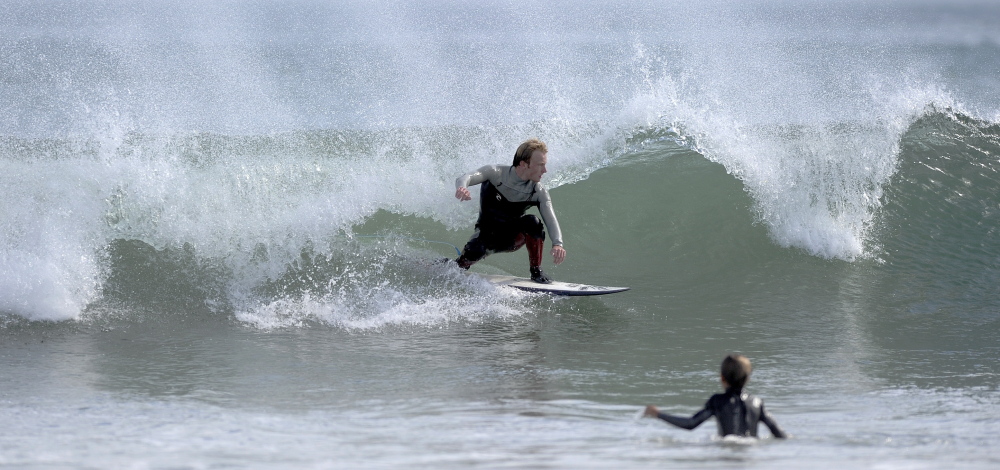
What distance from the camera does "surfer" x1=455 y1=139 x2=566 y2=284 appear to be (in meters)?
6.98

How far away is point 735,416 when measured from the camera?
3.70 m

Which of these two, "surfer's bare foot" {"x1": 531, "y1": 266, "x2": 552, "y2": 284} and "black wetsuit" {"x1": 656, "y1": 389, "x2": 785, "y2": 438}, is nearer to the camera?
"black wetsuit" {"x1": 656, "y1": 389, "x2": 785, "y2": 438}

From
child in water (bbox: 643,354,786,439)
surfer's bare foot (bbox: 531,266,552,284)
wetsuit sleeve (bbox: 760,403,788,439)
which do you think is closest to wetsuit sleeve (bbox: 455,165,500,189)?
surfer's bare foot (bbox: 531,266,552,284)

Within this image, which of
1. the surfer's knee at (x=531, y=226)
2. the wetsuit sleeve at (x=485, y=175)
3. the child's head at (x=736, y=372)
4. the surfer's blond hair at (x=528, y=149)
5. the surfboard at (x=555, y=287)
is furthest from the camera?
the surfboard at (x=555, y=287)

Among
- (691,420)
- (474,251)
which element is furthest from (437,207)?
(691,420)

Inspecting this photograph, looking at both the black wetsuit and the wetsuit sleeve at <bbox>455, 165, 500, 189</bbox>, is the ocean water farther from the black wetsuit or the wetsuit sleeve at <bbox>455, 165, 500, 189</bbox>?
the wetsuit sleeve at <bbox>455, 165, 500, 189</bbox>

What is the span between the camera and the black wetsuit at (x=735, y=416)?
12.1 ft

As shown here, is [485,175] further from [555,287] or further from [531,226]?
[555,287]

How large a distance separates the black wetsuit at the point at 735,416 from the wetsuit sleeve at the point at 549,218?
3191 millimetres

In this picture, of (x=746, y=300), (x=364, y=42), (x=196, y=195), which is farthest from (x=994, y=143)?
(x=364, y=42)

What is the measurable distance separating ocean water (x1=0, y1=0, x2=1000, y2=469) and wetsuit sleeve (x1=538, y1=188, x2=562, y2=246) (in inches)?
25.8

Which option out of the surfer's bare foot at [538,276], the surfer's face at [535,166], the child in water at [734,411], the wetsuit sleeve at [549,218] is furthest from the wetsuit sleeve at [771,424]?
the surfer's bare foot at [538,276]

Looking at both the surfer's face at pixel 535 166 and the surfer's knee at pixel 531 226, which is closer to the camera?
the surfer's face at pixel 535 166

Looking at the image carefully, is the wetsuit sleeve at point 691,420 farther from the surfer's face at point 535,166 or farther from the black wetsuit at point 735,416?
the surfer's face at point 535,166
